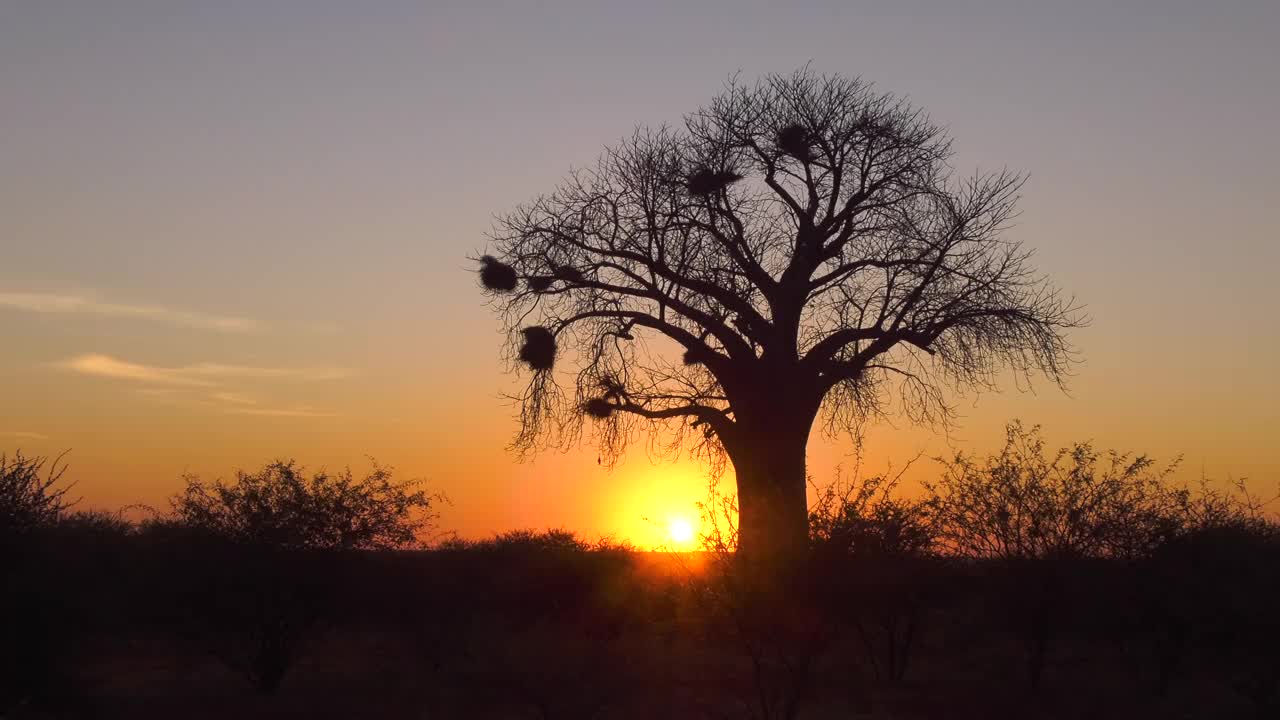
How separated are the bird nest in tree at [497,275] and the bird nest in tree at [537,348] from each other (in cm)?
96

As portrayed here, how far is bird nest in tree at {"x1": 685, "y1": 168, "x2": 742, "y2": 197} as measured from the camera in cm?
1731

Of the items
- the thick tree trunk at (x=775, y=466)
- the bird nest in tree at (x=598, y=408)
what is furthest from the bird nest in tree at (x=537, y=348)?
the thick tree trunk at (x=775, y=466)

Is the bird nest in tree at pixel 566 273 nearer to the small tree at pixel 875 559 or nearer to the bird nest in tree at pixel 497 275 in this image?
the bird nest in tree at pixel 497 275

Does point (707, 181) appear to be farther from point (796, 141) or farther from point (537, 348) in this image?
point (537, 348)

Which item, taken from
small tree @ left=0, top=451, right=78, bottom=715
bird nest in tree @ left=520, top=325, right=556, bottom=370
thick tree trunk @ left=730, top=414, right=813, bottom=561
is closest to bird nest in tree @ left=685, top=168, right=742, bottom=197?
bird nest in tree @ left=520, top=325, right=556, bottom=370

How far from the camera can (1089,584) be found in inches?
592

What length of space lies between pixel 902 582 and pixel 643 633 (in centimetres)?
580

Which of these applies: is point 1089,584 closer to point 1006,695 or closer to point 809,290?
point 1006,695

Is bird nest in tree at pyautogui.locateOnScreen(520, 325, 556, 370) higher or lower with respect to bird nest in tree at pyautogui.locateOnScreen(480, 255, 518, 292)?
lower

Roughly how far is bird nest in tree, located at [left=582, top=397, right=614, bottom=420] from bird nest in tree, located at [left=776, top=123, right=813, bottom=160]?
453 cm

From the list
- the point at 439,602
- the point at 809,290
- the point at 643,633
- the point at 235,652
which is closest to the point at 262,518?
the point at 235,652

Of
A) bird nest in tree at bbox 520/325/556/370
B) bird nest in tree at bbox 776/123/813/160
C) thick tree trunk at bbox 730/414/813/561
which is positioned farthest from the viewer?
bird nest in tree at bbox 776/123/813/160

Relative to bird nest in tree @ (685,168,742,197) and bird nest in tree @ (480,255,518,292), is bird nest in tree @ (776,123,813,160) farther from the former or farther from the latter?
bird nest in tree @ (480,255,518,292)

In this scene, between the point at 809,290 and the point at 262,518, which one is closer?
the point at 262,518
